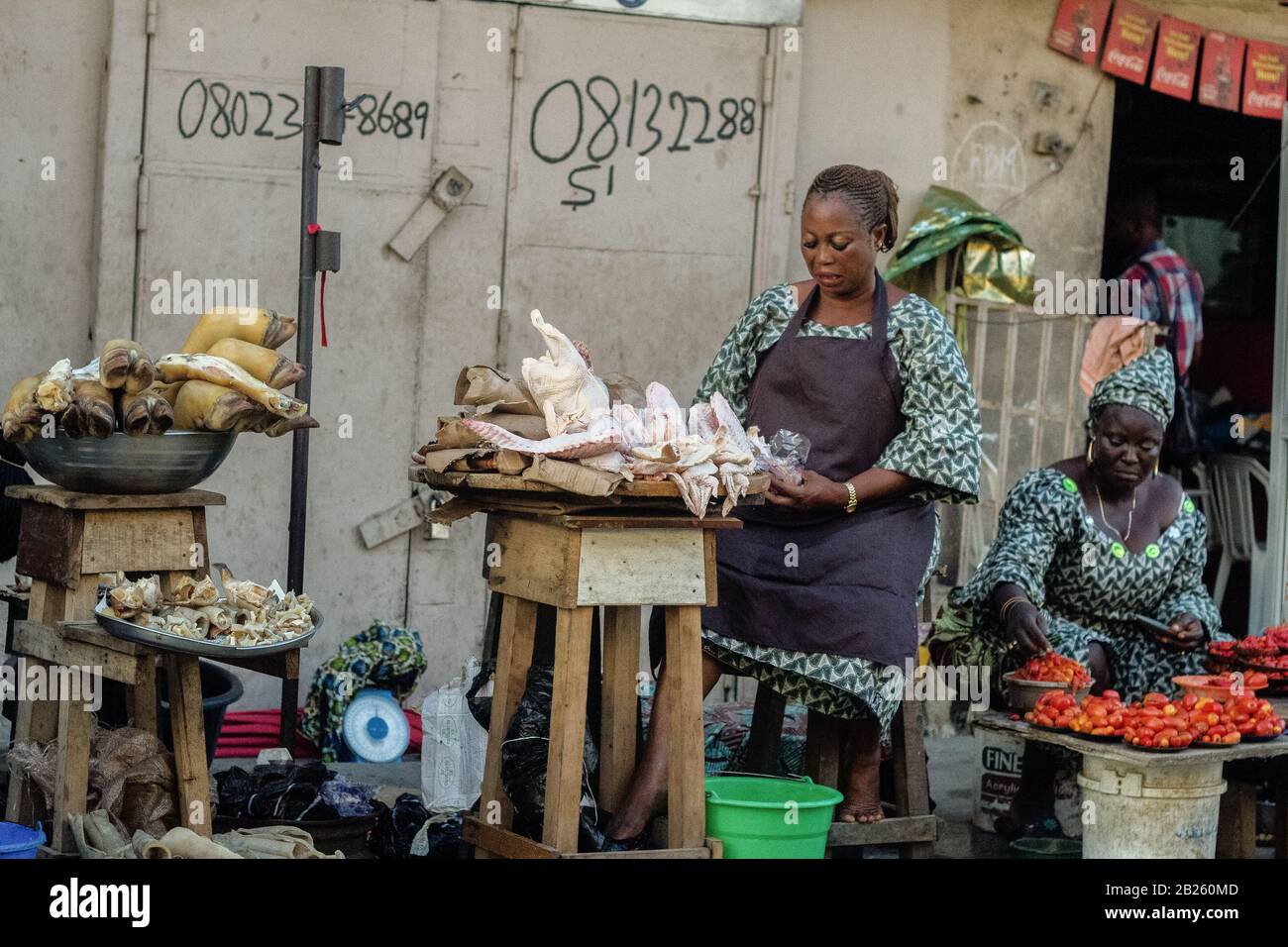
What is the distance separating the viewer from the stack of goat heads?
4.09 m

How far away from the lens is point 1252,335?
844cm

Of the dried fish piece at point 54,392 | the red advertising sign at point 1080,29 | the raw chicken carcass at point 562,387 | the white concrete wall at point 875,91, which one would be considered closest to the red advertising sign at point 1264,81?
the red advertising sign at point 1080,29

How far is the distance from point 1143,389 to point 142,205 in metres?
3.52

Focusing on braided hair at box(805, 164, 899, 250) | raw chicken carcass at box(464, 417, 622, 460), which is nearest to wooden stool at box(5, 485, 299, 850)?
raw chicken carcass at box(464, 417, 622, 460)

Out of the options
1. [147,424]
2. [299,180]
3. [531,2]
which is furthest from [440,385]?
[147,424]

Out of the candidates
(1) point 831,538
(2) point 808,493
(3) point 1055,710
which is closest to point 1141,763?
(3) point 1055,710

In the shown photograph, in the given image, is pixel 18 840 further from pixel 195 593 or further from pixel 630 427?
pixel 630 427

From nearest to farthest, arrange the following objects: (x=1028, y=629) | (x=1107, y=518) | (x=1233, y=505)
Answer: (x=1028, y=629), (x=1107, y=518), (x=1233, y=505)

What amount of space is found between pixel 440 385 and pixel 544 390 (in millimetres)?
2555

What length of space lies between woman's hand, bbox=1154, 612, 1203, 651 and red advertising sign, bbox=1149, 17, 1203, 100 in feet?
9.19

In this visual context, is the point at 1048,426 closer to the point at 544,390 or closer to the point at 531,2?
the point at 531,2

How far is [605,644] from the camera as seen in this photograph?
4320 millimetres

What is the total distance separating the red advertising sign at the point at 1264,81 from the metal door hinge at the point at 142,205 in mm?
4536

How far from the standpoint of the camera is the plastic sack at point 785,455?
434 centimetres
